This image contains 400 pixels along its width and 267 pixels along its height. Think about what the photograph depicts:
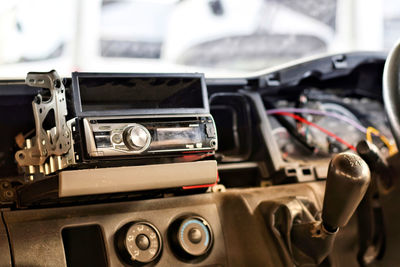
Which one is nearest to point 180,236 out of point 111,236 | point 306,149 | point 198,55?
point 111,236

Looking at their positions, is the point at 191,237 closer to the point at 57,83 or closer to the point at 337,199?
the point at 337,199

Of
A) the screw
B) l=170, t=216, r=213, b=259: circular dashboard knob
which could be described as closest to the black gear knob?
l=170, t=216, r=213, b=259: circular dashboard knob

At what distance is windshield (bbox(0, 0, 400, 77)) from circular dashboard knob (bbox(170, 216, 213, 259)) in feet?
11.6

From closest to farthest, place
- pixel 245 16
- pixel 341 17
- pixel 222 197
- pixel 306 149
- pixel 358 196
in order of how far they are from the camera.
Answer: pixel 358 196 < pixel 222 197 < pixel 306 149 < pixel 341 17 < pixel 245 16

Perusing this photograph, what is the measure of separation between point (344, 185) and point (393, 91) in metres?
0.31

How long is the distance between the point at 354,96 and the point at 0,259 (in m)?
1.58

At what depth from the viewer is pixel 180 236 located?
1196mm

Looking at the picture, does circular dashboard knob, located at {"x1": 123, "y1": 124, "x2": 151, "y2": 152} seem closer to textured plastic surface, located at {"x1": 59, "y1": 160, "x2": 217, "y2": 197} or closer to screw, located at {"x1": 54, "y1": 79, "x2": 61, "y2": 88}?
textured plastic surface, located at {"x1": 59, "y1": 160, "x2": 217, "y2": 197}

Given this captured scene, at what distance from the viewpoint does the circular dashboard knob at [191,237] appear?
1.19 m

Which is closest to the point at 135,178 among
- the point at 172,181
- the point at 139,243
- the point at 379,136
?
the point at 172,181

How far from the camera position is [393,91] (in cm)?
115

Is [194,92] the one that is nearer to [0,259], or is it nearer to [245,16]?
[0,259]

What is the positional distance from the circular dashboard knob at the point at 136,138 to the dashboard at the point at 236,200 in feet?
0.30

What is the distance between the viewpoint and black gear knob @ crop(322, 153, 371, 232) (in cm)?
98
